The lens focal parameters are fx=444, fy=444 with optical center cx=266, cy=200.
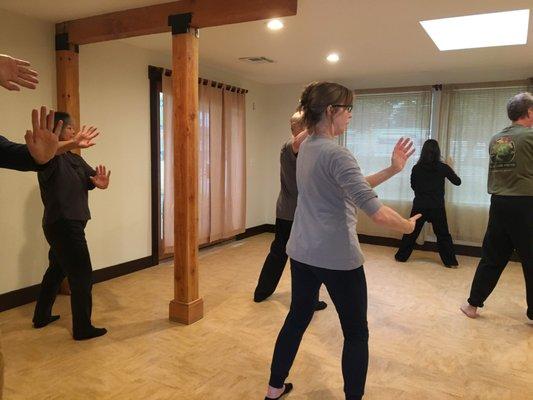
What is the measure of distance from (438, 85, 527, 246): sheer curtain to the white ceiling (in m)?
0.23

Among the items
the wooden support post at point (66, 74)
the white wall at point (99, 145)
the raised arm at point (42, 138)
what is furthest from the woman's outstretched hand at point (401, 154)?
the white wall at point (99, 145)

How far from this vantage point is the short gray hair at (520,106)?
2847 millimetres

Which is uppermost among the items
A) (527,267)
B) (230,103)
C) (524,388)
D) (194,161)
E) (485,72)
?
(485,72)

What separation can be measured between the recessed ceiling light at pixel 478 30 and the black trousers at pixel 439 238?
65.8 inches

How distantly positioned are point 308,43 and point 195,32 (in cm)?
138

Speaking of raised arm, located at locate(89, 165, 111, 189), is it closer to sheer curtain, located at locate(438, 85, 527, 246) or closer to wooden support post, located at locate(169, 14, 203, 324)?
wooden support post, located at locate(169, 14, 203, 324)

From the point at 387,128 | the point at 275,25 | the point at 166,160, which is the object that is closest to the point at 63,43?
the point at 166,160

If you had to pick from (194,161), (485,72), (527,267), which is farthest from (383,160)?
(194,161)

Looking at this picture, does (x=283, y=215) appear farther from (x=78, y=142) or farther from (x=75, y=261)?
(x=78, y=142)

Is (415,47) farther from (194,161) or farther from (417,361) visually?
(417,361)

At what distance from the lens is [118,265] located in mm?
4082

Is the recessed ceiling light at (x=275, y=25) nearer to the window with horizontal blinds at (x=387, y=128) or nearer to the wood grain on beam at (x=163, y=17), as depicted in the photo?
the wood grain on beam at (x=163, y=17)

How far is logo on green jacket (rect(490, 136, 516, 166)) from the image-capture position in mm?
2879

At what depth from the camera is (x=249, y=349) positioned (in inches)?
103
